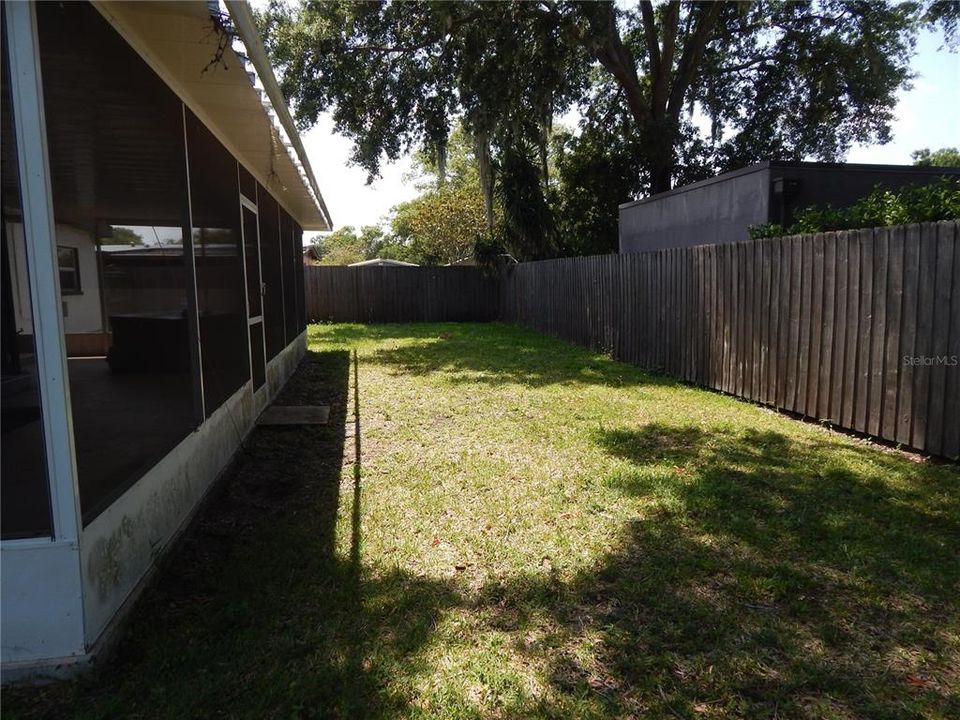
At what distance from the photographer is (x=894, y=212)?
5.03 m

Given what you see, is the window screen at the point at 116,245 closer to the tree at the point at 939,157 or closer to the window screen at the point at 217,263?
the window screen at the point at 217,263

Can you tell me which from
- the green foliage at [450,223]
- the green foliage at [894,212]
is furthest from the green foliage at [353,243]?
the green foliage at [894,212]

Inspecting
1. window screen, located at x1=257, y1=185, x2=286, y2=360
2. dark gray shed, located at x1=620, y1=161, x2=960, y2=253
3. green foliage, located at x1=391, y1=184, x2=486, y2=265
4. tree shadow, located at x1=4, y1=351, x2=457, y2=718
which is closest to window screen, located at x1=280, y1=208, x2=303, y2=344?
window screen, located at x1=257, y1=185, x2=286, y2=360

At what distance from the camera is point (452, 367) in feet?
31.3

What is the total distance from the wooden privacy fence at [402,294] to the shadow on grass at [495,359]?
9.71 ft

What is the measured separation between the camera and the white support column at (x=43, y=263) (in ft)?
6.31

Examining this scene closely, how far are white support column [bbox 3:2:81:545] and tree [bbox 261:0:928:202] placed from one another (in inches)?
425

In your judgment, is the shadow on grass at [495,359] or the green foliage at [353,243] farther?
the green foliage at [353,243]

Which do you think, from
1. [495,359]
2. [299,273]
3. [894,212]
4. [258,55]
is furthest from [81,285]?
[299,273]

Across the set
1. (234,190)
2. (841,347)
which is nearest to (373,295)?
(234,190)

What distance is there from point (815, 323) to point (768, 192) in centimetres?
369

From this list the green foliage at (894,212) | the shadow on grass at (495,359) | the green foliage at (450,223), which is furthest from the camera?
the green foliage at (450,223)

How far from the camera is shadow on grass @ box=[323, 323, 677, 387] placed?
8.20m

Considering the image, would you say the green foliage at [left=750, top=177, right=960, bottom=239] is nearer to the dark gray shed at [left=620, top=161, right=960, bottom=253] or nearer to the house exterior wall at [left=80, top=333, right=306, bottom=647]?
the dark gray shed at [left=620, top=161, right=960, bottom=253]
